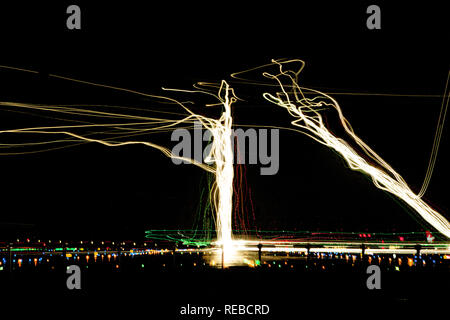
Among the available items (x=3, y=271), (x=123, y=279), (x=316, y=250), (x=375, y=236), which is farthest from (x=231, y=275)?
(x=375, y=236)

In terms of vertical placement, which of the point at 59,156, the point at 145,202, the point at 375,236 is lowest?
the point at 375,236

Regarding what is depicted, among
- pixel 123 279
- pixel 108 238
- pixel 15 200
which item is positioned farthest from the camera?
pixel 15 200

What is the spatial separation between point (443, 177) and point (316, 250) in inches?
494

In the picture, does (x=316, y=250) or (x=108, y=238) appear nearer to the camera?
(x=316, y=250)

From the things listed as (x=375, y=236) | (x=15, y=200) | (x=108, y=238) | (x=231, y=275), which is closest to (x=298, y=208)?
(x=375, y=236)

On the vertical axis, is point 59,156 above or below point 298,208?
above

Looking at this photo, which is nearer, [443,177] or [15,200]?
[15,200]

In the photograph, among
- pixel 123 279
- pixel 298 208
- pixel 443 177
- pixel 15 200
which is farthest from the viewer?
pixel 298 208

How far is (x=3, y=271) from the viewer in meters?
12.9

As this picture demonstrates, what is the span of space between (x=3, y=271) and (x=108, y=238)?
14185 millimetres

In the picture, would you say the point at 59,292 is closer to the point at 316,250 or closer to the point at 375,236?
the point at 316,250

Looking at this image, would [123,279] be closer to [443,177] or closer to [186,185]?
[186,185]
